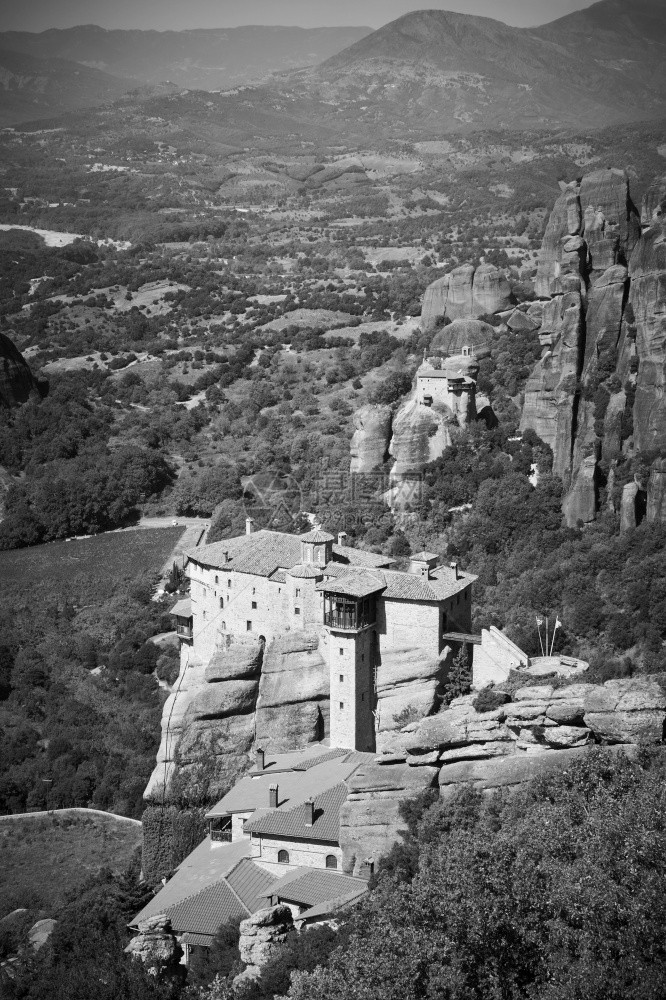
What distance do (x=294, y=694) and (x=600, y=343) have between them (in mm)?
24164

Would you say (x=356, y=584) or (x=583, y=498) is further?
(x=583, y=498)

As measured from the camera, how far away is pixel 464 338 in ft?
219

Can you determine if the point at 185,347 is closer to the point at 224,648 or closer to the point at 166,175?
the point at 224,648

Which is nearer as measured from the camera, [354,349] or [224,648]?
[224,648]

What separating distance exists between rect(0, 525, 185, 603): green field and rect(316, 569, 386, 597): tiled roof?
2644 centimetres

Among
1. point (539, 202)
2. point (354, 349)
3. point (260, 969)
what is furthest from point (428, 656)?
point (539, 202)

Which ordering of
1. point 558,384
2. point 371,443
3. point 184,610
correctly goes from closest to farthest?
1. point 184,610
2. point 558,384
3. point 371,443

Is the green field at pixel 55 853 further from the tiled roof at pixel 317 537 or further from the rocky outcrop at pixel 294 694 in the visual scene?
the tiled roof at pixel 317 537

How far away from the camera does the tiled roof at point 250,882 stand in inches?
1193

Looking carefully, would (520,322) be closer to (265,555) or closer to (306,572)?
(265,555)

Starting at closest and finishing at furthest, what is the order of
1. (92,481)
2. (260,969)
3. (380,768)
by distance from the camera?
(260,969)
(380,768)
(92,481)

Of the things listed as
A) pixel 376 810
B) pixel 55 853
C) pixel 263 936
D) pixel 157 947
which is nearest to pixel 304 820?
pixel 376 810

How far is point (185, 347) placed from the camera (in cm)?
9162

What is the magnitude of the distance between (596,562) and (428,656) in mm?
12291
